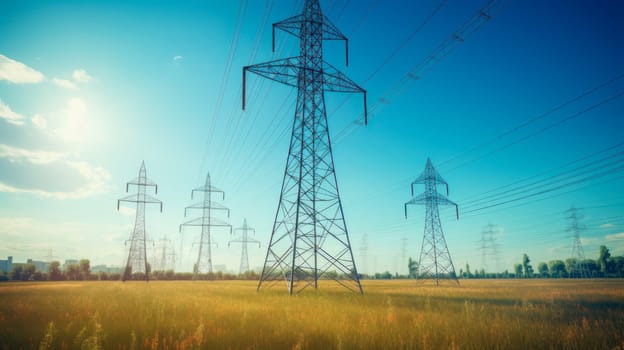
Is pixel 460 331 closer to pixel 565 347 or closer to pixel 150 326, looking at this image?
pixel 565 347

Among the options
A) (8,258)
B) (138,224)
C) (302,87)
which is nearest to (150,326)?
(302,87)

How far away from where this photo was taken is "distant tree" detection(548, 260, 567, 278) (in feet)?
339

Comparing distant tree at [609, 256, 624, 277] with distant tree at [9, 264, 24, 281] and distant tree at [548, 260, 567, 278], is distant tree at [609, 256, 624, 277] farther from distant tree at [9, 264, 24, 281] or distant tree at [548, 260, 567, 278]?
distant tree at [9, 264, 24, 281]

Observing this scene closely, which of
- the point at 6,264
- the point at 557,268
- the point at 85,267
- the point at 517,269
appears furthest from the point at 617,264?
the point at 6,264

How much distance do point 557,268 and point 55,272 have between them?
5836 inches

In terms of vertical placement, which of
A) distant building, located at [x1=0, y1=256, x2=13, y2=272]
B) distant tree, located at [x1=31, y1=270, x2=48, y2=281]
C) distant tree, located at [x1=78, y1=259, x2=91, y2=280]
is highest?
distant tree, located at [x1=78, y1=259, x2=91, y2=280]

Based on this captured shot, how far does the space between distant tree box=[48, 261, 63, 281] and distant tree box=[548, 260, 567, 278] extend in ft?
450

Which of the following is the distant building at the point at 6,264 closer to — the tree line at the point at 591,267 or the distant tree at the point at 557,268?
the tree line at the point at 591,267

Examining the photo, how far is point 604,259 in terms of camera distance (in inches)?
3585

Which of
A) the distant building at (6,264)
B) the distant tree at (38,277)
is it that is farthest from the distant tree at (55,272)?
the distant building at (6,264)

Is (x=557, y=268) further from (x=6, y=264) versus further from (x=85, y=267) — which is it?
(x=6, y=264)

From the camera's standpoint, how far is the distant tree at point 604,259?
89.9m

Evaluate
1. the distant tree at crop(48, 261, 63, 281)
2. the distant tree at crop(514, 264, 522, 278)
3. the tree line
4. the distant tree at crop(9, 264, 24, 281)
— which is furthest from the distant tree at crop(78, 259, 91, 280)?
the distant tree at crop(514, 264, 522, 278)

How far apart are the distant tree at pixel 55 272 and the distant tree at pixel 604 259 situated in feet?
449
